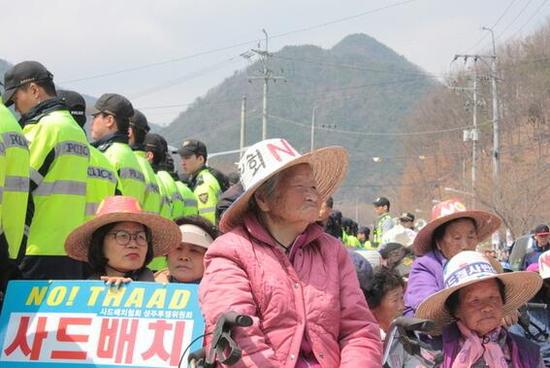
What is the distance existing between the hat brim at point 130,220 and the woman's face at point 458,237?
73.9 inches

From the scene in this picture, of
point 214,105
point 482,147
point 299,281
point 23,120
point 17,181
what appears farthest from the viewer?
point 214,105

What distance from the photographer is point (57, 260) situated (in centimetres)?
569

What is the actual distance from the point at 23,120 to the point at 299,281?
3187 mm

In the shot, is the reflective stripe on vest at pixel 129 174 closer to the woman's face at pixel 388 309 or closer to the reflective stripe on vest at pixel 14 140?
the reflective stripe on vest at pixel 14 140

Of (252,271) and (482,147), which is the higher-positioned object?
(252,271)

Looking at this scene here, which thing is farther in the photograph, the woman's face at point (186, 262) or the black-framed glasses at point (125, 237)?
the woman's face at point (186, 262)

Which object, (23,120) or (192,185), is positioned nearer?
(23,120)

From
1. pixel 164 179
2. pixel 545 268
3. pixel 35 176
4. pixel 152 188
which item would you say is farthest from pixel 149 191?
pixel 545 268

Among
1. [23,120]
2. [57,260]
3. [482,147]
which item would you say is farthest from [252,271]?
[482,147]

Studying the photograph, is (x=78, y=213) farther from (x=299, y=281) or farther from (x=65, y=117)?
(x=299, y=281)

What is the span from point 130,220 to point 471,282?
1.86m

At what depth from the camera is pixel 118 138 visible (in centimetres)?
729

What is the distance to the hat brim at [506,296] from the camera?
429cm

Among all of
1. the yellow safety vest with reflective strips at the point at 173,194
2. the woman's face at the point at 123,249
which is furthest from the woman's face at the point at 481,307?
the yellow safety vest with reflective strips at the point at 173,194
